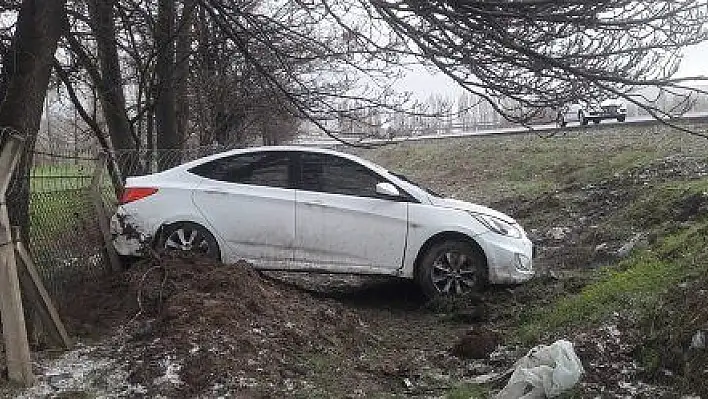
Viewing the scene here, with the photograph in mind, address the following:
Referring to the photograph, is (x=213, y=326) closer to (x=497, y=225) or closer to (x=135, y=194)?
(x=135, y=194)

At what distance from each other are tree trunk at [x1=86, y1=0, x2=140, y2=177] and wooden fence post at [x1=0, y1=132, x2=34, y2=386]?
6.88 meters

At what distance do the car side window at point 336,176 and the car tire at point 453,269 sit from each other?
3.07 feet

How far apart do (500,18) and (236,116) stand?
12196mm

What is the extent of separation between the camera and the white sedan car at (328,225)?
8469mm

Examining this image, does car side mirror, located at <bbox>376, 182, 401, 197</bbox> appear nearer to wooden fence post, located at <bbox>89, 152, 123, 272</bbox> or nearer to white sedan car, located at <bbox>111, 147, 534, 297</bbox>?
white sedan car, located at <bbox>111, 147, 534, 297</bbox>

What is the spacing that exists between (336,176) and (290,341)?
9.10ft

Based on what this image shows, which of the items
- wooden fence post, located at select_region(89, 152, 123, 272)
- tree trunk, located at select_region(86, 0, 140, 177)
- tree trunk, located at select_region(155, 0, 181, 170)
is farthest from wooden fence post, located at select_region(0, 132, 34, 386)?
tree trunk, located at select_region(86, 0, 140, 177)

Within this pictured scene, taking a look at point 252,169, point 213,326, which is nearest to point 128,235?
point 252,169

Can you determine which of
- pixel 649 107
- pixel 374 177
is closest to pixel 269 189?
pixel 374 177

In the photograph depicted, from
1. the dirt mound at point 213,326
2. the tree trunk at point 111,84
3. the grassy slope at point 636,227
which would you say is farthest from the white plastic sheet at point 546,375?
the tree trunk at point 111,84

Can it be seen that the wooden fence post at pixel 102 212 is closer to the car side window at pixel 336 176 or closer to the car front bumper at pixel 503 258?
the car side window at pixel 336 176

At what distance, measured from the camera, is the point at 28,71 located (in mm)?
6723

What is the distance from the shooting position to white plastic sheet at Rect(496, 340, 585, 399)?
201 inches

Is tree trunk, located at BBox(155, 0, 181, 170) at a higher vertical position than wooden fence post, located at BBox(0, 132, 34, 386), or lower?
higher
